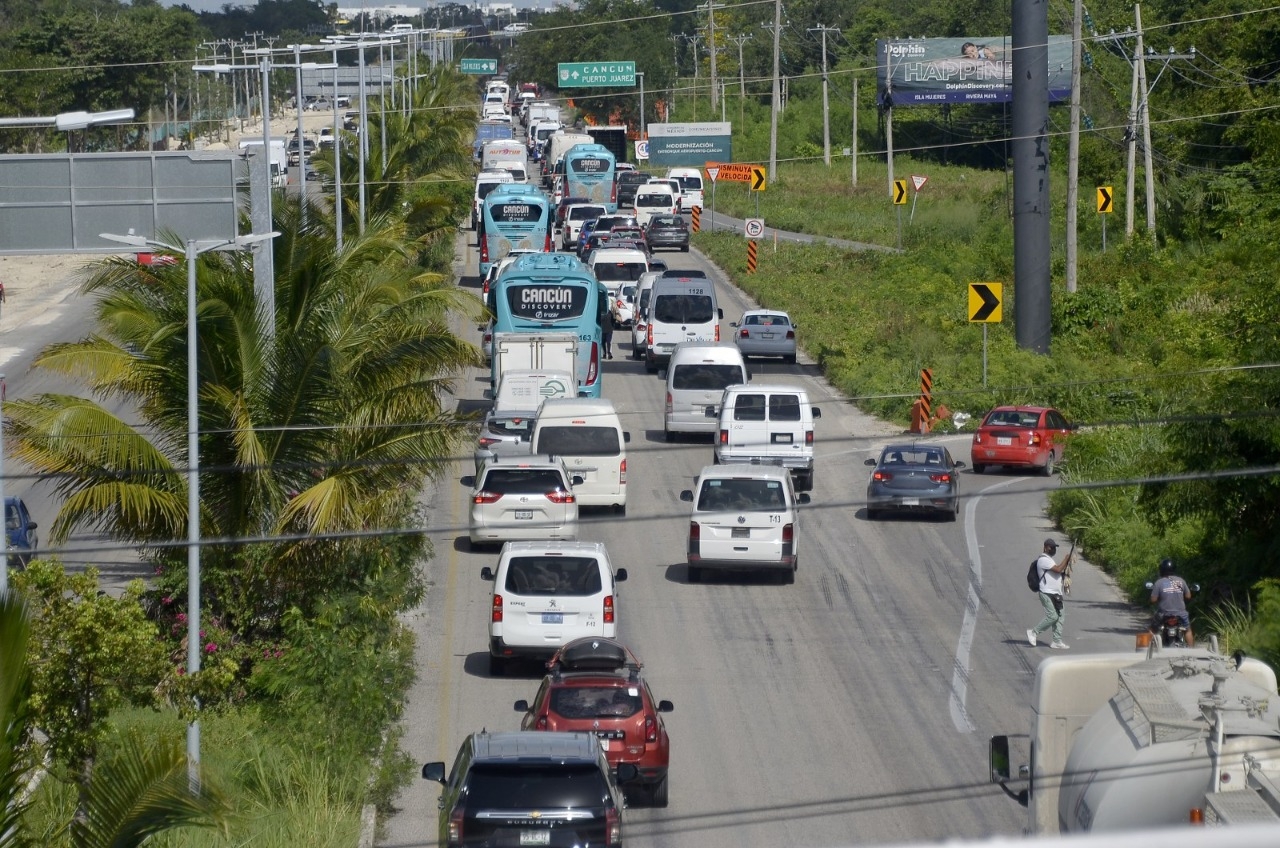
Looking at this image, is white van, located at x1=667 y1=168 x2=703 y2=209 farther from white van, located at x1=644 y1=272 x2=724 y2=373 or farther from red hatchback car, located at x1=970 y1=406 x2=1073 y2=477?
red hatchback car, located at x1=970 y1=406 x2=1073 y2=477

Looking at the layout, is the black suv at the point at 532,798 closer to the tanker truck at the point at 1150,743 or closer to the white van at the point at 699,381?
the tanker truck at the point at 1150,743

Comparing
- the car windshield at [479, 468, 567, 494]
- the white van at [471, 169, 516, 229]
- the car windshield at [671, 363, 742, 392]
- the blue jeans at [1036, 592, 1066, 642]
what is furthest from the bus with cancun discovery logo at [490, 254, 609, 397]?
the white van at [471, 169, 516, 229]

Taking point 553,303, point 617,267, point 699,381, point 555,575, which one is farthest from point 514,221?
point 555,575

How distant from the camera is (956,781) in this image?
16.3 metres

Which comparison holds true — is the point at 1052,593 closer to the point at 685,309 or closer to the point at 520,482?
the point at 520,482

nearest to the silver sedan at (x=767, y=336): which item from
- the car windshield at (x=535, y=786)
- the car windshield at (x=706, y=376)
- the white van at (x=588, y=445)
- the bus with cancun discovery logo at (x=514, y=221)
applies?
the car windshield at (x=706, y=376)

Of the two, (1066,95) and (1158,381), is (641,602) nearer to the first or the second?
(1158,381)

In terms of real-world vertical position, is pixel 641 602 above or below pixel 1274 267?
below

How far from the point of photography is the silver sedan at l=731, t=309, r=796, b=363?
134 feet

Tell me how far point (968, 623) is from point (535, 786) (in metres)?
11.8

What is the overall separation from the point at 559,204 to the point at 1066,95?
31225mm

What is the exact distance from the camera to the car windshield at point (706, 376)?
32.5m

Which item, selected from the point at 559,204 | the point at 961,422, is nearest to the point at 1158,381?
the point at 961,422

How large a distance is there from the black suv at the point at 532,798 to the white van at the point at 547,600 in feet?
23.5
